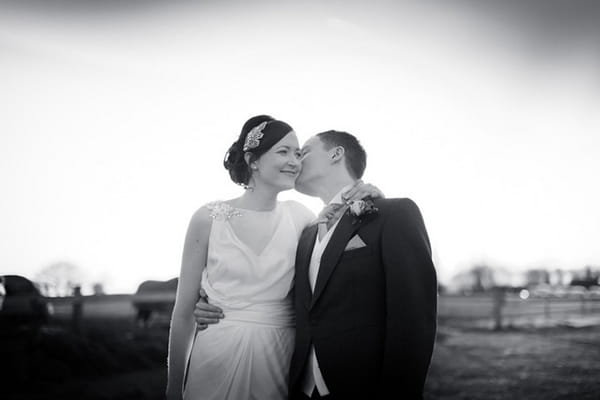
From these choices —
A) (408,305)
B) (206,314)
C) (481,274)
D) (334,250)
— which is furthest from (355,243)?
(481,274)

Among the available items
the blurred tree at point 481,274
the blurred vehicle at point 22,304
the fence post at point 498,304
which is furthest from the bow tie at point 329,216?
the blurred tree at point 481,274

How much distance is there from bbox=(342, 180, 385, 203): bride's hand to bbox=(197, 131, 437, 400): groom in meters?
0.05

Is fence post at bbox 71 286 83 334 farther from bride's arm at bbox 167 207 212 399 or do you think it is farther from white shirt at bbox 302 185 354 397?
white shirt at bbox 302 185 354 397

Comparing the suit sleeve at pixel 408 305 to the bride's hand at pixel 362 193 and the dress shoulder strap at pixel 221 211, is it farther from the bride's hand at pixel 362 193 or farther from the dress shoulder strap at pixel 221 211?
the dress shoulder strap at pixel 221 211

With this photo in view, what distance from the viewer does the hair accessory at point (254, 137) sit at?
253cm

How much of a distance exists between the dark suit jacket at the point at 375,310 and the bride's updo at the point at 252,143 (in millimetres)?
777

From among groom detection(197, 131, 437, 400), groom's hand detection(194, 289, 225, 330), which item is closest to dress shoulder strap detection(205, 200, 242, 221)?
groom's hand detection(194, 289, 225, 330)

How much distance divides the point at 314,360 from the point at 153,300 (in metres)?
4.42

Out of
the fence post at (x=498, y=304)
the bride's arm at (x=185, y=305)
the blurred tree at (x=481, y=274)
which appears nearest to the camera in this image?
the bride's arm at (x=185, y=305)

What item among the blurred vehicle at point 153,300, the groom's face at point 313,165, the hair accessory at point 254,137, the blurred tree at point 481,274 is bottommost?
the blurred tree at point 481,274

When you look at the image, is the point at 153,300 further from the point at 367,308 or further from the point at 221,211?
the point at 367,308

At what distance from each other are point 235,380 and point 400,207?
4.02 ft

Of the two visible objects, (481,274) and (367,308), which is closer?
(367,308)

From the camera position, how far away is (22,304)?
4.61 metres
